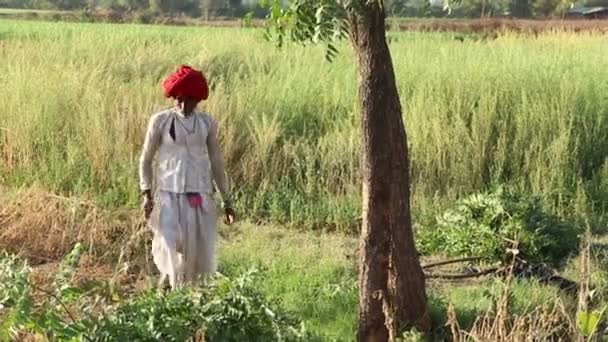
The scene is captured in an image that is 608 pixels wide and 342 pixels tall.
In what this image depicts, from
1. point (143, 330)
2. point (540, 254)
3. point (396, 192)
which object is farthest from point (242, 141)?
point (143, 330)

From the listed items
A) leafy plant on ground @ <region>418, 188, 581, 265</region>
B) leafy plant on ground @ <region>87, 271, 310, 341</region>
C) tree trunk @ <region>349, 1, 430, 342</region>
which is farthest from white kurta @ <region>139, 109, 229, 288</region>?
leafy plant on ground @ <region>418, 188, 581, 265</region>

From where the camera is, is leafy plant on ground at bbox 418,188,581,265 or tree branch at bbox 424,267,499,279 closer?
tree branch at bbox 424,267,499,279

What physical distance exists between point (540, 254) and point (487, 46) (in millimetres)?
6732

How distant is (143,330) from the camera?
3543 millimetres

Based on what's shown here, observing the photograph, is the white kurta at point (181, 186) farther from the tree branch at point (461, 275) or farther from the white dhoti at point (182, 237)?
the tree branch at point (461, 275)

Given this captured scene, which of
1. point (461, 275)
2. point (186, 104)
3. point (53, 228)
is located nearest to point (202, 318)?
point (186, 104)

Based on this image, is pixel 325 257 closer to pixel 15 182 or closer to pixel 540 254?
pixel 540 254

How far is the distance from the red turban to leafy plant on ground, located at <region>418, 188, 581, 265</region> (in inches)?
91.0

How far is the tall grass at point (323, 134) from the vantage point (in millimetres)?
7867

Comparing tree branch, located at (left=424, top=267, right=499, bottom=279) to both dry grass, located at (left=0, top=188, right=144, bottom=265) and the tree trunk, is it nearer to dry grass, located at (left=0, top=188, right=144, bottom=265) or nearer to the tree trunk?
the tree trunk

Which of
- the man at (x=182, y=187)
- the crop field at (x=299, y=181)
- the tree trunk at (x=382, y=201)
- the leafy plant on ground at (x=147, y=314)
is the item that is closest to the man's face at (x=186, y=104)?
the man at (x=182, y=187)

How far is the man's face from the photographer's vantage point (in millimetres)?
4930

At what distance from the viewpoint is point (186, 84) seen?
4828 mm

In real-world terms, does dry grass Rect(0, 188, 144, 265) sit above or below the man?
below
